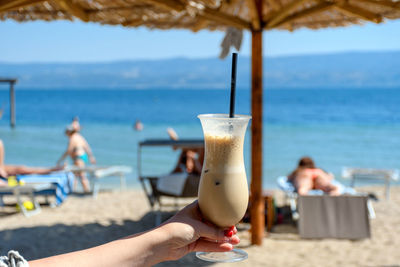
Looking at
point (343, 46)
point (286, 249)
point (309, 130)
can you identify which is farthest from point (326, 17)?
point (343, 46)

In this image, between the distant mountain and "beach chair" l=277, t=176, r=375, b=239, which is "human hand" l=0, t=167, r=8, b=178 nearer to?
"beach chair" l=277, t=176, r=375, b=239

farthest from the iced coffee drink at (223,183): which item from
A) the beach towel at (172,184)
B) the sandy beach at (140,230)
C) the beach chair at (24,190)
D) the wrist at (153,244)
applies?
the beach chair at (24,190)

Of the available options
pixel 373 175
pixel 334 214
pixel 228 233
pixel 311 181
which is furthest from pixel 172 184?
pixel 228 233

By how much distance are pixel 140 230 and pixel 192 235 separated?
4054 millimetres

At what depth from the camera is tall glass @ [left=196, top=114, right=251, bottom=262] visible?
1.38m

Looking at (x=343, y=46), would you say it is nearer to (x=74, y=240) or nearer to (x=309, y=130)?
(x=309, y=130)

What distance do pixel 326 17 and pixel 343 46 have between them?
157 m

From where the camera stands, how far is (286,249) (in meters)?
4.63

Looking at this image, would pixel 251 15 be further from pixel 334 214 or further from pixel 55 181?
pixel 55 181

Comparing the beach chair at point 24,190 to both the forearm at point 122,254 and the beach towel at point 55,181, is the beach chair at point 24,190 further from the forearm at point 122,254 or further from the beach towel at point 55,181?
the forearm at point 122,254

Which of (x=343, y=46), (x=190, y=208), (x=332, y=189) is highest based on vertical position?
(x=343, y=46)

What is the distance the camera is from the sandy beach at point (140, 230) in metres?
4.35

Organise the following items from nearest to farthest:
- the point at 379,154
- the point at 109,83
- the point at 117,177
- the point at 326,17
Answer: the point at 326,17, the point at 117,177, the point at 379,154, the point at 109,83

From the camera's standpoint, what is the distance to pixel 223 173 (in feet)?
4.62
